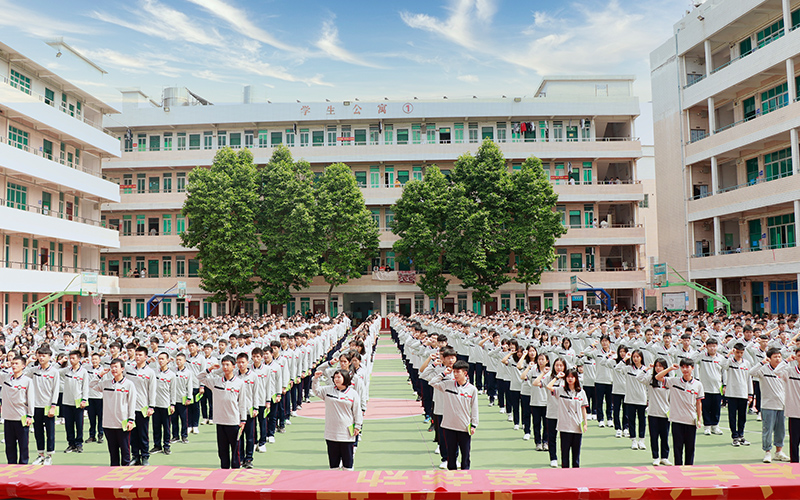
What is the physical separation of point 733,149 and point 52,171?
120 feet

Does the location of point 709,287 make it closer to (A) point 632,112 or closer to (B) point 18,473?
(A) point 632,112

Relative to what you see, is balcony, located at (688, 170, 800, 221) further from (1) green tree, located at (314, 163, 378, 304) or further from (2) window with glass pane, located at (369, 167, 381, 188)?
(2) window with glass pane, located at (369, 167, 381, 188)

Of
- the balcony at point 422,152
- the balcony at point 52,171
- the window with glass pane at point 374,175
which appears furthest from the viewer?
the window with glass pane at point 374,175

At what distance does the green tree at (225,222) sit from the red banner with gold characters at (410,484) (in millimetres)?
32832

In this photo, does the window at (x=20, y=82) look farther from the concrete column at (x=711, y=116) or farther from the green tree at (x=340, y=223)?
the concrete column at (x=711, y=116)

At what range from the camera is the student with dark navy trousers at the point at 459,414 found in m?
7.86

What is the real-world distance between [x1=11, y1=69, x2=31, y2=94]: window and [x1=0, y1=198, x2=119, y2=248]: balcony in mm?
6041

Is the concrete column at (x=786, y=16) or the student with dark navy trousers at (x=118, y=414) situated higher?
the concrete column at (x=786, y=16)

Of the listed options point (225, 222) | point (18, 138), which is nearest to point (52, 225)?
point (18, 138)

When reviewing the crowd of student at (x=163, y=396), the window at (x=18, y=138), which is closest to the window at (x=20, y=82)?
the window at (x=18, y=138)

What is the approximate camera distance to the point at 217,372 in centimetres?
859

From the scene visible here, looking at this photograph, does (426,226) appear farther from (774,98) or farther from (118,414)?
(118,414)

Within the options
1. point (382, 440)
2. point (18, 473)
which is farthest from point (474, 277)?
point (18, 473)

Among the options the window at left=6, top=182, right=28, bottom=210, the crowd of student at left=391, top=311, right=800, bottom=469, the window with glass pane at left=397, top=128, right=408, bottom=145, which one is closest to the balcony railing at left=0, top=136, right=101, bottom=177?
the window at left=6, top=182, right=28, bottom=210
